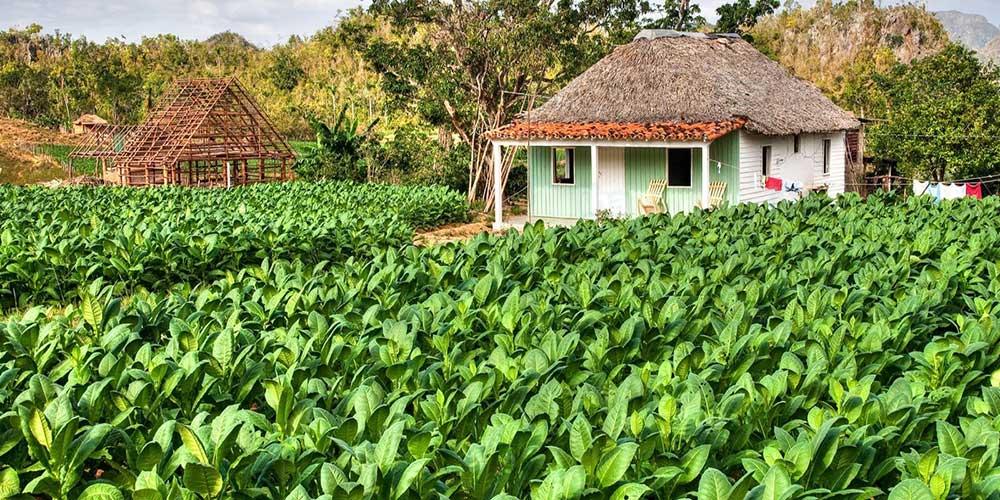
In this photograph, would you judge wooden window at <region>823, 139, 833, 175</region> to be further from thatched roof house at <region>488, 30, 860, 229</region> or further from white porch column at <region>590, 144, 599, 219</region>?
white porch column at <region>590, 144, 599, 219</region>

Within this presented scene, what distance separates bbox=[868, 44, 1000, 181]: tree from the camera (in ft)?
75.5

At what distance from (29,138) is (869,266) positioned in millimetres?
47346

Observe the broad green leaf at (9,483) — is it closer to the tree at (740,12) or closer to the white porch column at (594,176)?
the white porch column at (594,176)

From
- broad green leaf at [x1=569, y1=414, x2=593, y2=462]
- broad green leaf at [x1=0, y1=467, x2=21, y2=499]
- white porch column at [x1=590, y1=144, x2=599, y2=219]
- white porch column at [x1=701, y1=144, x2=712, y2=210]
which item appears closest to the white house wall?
white porch column at [x1=701, y1=144, x2=712, y2=210]

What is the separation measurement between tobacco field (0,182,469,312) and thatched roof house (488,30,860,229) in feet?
15.6

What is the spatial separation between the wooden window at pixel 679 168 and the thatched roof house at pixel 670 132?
2 centimetres

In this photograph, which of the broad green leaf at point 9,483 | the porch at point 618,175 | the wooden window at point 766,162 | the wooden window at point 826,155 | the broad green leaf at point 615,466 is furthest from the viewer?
the wooden window at point 826,155

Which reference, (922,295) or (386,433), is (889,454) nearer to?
(386,433)

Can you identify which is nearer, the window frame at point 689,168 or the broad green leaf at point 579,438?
the broad green leaf at point 579,438

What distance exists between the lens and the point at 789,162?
74.9 feet

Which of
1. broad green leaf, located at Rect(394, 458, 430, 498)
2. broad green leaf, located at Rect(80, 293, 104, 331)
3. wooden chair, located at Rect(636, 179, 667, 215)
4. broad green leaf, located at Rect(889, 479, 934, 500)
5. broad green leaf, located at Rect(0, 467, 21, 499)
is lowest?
broad green leaf, located at Rect(0, 467, 21, 499)

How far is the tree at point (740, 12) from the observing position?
31.2 m

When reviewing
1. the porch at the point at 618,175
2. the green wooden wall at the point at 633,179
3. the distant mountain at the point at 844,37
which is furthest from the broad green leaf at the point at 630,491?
the distant mountain at the point at 844,37

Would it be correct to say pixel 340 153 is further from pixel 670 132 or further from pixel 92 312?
pixel 92 312
